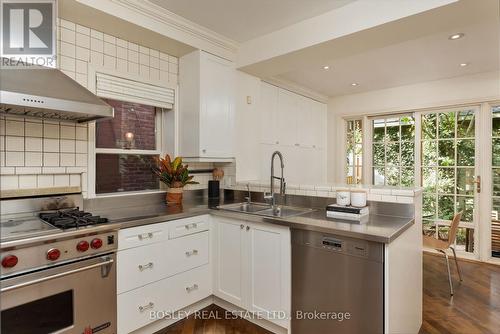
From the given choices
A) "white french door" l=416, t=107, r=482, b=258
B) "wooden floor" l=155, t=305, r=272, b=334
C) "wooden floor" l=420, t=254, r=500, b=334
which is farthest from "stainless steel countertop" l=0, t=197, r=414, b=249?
"white french door" l=416, t=107, r=482, b=258

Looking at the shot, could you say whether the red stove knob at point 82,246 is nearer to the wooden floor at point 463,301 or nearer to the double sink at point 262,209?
the double sink at point 262,209

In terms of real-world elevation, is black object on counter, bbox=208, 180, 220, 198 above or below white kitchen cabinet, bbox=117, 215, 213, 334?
above

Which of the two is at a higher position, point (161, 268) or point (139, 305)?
point (161, 268)

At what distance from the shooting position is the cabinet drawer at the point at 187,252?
2119 mm

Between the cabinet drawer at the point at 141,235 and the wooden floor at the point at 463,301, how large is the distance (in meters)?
2.07

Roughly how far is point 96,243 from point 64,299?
0.33 m

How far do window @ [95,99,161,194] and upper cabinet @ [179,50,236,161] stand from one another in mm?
308

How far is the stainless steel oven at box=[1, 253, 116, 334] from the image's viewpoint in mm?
1422

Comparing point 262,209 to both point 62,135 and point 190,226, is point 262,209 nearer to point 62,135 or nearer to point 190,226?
point 190,226

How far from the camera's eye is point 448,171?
3.93 metres

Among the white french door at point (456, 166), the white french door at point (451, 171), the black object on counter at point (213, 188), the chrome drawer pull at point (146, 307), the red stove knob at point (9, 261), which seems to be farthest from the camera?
the white french door at point (451, 171)

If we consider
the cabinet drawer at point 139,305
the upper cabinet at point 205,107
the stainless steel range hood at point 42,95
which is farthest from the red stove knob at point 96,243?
the upper cabinet at point 205,107

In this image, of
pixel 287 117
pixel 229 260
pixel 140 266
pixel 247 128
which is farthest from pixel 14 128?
pixel 287 117

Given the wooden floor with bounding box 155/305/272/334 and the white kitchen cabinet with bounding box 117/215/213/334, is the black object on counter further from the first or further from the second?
the wooden floor with bounding box 155/305/272/334
